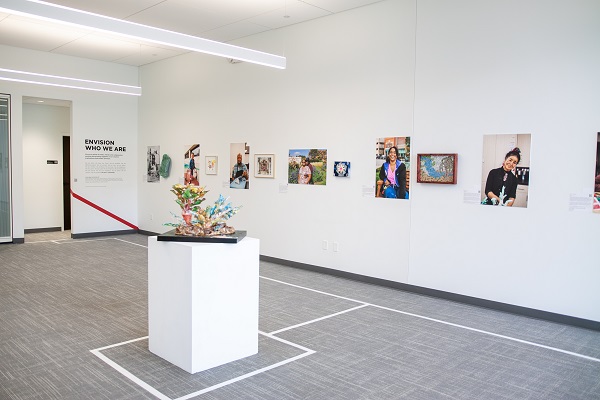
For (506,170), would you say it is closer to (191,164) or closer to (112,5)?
(112,5)

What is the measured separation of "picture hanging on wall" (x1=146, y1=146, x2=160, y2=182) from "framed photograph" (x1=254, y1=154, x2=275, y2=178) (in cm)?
312

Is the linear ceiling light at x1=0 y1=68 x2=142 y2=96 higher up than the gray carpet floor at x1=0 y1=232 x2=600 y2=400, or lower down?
higher up

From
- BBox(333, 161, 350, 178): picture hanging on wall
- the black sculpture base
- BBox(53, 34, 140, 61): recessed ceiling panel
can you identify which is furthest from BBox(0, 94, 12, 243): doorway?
the black sculpture base

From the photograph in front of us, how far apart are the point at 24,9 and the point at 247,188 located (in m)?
4.60

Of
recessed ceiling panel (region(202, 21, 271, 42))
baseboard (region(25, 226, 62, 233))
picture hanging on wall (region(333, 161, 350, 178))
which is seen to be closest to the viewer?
picture hanging on wall (region(333, 161, 350, 178))

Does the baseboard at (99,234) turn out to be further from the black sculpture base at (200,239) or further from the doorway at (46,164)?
the black sculpture base at (200,239)

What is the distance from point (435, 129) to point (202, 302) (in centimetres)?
346

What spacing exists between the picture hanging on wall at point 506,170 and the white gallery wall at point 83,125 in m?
7.76

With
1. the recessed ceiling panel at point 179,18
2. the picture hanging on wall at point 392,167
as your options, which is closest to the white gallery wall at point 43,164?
the recessed ceiling panel at point 179,18

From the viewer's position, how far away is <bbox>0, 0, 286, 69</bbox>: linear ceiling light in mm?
3572

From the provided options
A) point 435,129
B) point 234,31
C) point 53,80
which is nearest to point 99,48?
point 53,80

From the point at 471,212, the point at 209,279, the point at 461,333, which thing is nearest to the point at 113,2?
the point at 209,279

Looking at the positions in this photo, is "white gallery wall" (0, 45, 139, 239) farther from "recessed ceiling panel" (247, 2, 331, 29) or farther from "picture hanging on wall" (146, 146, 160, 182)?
"recessed ceiling panel" (247, 2, 331, 29)

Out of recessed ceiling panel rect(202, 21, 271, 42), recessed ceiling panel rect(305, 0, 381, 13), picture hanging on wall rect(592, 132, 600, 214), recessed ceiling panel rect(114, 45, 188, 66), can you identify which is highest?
recessed ceiling panel rect(114, 45, 188, 66)
